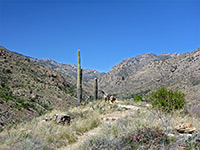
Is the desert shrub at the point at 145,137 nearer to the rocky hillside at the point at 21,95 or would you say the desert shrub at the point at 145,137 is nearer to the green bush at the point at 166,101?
the green bush at the point at 166,101

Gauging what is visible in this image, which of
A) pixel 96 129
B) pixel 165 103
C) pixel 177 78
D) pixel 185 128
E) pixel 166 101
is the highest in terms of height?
pixel 177 78

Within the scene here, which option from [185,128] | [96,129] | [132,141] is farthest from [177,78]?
[132,141]

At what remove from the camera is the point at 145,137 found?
4348 mm

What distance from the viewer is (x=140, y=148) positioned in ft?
13.3

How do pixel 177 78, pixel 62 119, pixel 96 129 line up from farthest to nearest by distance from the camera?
pixel 177 78, pixel 62 119, pixel 96 129

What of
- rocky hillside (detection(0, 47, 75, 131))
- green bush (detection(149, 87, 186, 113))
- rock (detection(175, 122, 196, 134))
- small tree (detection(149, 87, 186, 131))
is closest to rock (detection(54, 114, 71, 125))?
small tree (detection(149, 87, 186, 131))

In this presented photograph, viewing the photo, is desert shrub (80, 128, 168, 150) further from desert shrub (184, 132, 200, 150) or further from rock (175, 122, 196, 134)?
rock (175, 122, 196, 134)

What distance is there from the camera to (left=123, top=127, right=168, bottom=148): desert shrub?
4.19 m

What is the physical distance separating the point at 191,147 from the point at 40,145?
4.43 m

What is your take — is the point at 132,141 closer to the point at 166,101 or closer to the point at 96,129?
the point at 96,129

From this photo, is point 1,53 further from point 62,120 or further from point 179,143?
point 179,143

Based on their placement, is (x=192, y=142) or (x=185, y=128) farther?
(x=185, y=128)

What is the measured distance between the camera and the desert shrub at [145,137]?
419cm

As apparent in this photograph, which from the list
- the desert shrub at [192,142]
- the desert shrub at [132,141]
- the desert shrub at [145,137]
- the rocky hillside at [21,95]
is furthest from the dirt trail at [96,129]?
the rocky hillside at [21,95]
